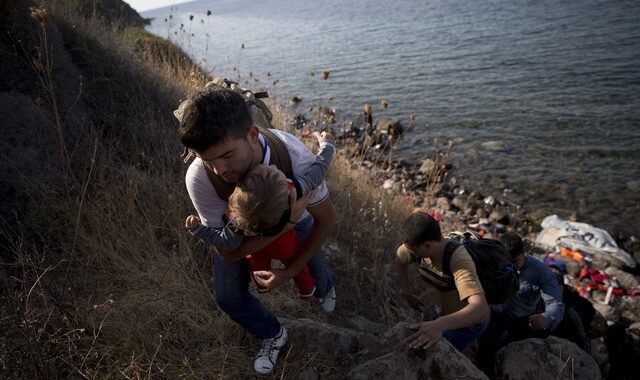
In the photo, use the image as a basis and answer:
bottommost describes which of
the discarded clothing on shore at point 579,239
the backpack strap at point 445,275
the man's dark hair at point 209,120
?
the discarded clothing on shore at point 579,239

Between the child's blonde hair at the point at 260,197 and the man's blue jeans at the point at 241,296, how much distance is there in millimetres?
605

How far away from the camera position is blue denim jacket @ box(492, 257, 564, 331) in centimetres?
367

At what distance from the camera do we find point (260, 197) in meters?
1.76

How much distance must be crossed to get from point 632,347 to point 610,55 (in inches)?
525

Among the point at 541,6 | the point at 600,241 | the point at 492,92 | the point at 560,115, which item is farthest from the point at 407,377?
the point at 541,6

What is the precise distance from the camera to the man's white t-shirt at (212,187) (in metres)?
2.01

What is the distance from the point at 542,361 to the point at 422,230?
1441mm

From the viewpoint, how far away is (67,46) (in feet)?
18.6

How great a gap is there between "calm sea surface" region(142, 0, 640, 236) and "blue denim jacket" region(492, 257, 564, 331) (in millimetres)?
4340

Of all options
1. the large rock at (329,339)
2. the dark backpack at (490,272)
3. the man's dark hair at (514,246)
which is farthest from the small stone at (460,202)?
the large rock at (329,339)

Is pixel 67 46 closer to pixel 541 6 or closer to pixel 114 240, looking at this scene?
pixel 114 240

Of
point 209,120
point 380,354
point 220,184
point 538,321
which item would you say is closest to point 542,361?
point 538,321

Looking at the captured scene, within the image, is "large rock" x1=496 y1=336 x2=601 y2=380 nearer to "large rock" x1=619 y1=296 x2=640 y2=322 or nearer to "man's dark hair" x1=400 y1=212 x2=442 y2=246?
"man's dark hair" x1=400 y1=212 x2=442 y2=246

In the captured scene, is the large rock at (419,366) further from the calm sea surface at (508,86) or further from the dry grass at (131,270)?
the calm sea surface at (508,86)
